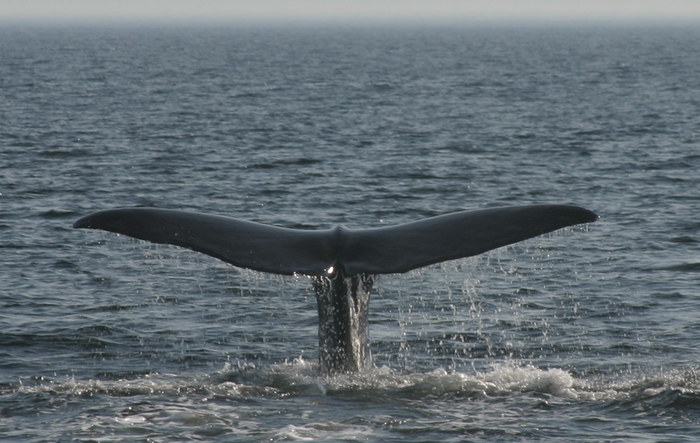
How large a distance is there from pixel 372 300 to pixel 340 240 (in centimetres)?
591

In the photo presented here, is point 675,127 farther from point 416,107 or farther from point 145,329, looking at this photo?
point 145,329

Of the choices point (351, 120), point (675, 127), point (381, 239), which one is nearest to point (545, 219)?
point (381, 239)

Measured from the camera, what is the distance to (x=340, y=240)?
31.5 feet

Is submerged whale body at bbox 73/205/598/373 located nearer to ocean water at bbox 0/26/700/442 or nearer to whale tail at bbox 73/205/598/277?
whale tail at bbox 73/205/598/277

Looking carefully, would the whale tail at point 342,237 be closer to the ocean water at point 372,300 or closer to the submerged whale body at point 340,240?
the submerged whale body at point 340,240

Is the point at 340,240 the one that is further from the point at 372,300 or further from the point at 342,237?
the point at 372,300

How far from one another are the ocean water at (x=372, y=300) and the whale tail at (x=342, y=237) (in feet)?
4.07

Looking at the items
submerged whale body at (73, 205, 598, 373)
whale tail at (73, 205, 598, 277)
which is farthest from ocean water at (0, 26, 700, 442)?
whale tail at (73, 205, 598, 277)

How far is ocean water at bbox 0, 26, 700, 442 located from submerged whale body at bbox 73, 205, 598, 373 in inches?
41.0

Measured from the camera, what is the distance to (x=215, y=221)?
9672mm

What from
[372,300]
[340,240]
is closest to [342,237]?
[340,240]

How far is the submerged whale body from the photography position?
9.27 m

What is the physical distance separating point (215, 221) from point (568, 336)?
5.21 metres

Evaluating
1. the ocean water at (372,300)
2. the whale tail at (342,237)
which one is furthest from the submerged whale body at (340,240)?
the ocean water at (372,300)
